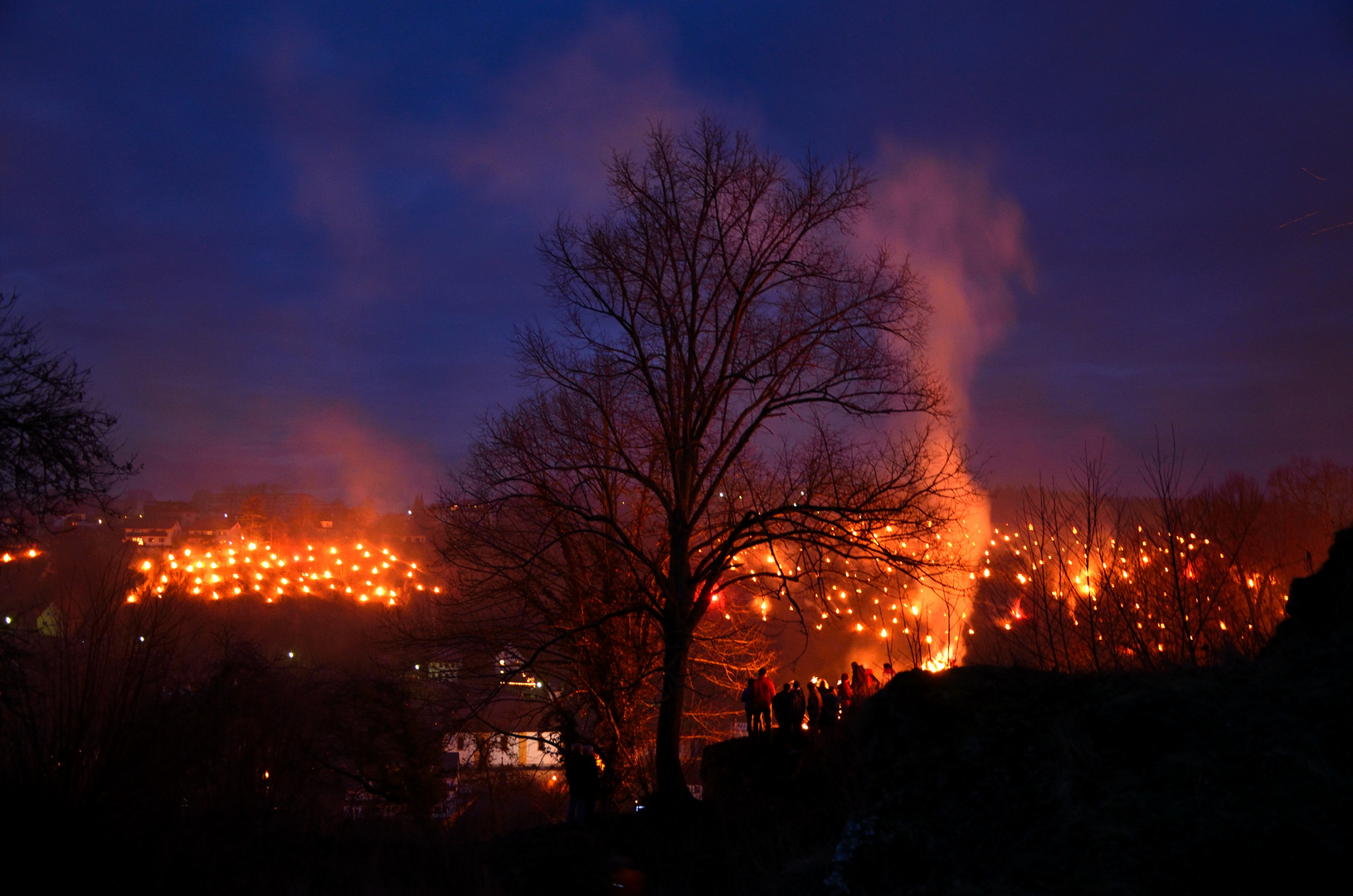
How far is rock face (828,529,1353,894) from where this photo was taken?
3521mm

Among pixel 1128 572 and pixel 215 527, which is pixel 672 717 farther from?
pixel 215 527

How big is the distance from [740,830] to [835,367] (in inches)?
256

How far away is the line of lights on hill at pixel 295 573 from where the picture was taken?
1512 inches

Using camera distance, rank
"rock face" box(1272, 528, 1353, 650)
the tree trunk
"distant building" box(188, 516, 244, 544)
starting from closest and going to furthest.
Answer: "rock face" box(1272, 528, 1353, 650) → the tree trunk → "distant building" box(188, 516, 244, 544)

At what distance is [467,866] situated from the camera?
29.7 feet

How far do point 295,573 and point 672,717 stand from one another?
4327 cm

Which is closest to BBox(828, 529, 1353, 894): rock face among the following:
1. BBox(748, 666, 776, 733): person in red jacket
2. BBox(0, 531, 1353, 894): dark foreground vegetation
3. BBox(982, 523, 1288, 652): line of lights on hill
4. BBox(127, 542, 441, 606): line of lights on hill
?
BBox(0, 531, 1353, 894): dark foreground vegetation

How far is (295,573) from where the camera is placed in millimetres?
47438

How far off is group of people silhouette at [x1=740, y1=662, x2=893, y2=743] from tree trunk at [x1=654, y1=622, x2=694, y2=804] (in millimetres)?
2018

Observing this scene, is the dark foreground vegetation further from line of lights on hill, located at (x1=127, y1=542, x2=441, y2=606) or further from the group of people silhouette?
line of lights on hill, located at (x1=127, y1=542, x2=441, y2=606)

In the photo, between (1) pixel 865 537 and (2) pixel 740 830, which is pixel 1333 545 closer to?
(1) pixel 865 537

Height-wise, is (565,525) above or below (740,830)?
above

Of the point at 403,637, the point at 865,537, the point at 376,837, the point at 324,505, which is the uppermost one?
the point at 324,505

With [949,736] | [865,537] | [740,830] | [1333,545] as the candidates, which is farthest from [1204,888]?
[865,537]
